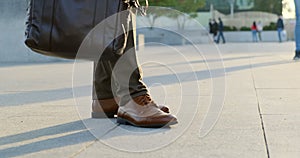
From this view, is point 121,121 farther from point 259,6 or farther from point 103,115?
point 259,6

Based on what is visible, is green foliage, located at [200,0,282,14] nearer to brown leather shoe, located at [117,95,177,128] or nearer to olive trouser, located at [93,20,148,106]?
olive trouser, located at [93,20,148,106]

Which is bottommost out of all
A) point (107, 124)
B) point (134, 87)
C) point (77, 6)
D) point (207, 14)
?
point (207, 14)

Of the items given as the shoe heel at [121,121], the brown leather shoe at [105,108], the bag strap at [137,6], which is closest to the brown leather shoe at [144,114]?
the shoe heel at [121,121]

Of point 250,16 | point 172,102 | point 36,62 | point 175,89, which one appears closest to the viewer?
point 172,102

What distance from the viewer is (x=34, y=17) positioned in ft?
8.93

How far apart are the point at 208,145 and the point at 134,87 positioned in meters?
0.71

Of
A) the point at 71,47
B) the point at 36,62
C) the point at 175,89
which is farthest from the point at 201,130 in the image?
the point at 36,62

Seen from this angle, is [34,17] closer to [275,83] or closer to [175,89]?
[175,89]

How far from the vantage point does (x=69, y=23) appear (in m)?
2.67

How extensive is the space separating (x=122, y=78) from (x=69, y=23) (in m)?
0.62

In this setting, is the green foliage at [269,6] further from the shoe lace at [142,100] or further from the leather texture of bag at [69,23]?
the leather texture of bag at [69,23]

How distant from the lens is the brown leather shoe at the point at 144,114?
3.11 metres

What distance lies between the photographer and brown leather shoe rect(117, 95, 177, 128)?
311 cm

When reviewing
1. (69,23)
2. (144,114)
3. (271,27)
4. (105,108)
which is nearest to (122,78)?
(144,114)
